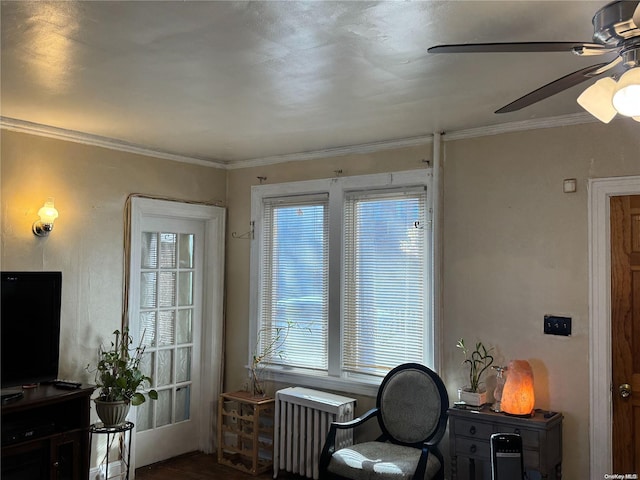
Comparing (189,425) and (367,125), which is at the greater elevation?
(367,125)

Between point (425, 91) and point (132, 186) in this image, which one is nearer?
point (425, 91)

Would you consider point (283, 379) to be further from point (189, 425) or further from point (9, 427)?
point (9, 427)

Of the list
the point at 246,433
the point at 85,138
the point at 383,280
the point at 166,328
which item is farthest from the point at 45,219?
the point at 383,280

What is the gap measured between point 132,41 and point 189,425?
3.57m

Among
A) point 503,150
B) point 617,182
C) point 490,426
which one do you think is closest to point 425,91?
point 503,150

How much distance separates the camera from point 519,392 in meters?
3.43

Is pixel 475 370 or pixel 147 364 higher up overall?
pixel 475 370

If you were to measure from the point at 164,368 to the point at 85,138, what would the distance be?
194cm

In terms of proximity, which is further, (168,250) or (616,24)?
(168,250)

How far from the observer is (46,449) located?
3.49m

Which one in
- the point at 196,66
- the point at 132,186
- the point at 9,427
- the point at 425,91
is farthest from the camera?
the point at 132,186

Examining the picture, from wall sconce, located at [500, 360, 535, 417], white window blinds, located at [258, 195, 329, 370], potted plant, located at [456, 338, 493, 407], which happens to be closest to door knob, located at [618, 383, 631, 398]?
wall sconce, located at [500, 360, 535, 417]

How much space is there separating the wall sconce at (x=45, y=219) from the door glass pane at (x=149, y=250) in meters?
0.86

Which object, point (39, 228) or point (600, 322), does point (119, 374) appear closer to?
point (39, 228)
